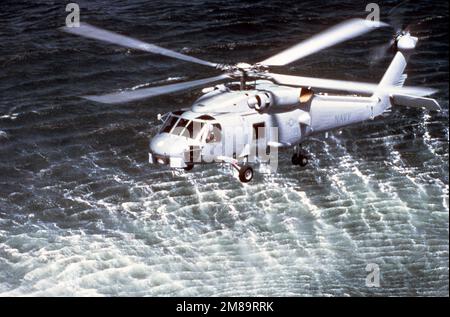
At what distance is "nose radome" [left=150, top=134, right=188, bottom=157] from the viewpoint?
20.2 meters

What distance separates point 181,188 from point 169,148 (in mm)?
9638

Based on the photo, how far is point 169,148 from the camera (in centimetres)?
2020

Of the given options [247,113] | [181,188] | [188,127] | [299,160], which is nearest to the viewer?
[188,127]

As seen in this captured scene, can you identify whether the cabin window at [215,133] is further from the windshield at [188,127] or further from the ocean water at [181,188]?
the ocean water at [181,188]

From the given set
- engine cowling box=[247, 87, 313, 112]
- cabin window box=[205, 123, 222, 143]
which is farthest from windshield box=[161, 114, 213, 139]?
engine cowling box=[247, 87, 313, 112]

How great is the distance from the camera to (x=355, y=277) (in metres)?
28.8

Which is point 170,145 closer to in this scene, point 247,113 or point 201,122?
point 201,122

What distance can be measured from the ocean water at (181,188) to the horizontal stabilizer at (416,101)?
640cm

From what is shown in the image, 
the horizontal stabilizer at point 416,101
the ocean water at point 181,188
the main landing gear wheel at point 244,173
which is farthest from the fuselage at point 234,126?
the ocean water at point 181,188

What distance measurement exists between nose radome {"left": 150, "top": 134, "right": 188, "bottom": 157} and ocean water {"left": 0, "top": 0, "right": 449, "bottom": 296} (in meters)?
6.43

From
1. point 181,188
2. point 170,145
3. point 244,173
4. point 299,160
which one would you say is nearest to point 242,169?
point 244,173

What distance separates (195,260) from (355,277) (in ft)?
17.0

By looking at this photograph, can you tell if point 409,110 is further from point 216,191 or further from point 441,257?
point 216,191
